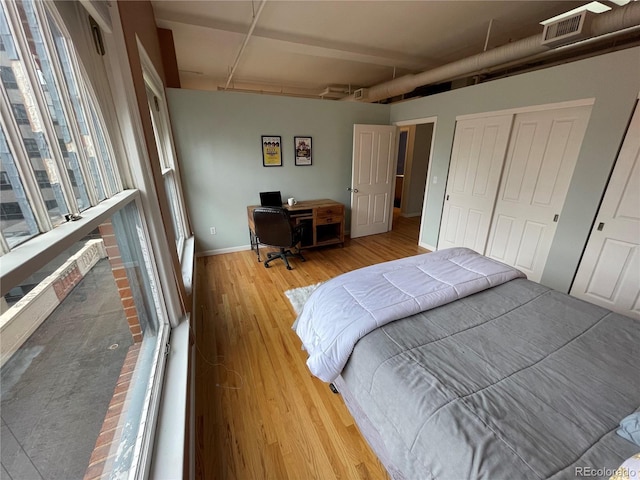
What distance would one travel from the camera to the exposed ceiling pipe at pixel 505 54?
209 cm

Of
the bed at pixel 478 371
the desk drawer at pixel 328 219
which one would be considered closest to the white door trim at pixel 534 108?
the bed at pixel 478 371

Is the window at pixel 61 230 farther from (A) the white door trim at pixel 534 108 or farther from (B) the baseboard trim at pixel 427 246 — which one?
(B) the baseboard trim at pixel 427 246

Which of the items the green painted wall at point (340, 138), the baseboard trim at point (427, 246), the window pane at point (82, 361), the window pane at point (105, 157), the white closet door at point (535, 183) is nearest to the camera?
the window pane at point (82, 361)

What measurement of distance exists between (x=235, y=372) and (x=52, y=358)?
4.52 feet

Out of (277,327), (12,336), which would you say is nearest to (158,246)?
(12,336)

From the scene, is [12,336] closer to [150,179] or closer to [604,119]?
[150,179]

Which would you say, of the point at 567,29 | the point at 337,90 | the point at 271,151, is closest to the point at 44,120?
the point at 271,151

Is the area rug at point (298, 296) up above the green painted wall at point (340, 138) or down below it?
below

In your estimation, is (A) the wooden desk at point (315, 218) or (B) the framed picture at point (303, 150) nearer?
(A) the wooden desk at point (315, 218)

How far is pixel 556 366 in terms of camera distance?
3.62ft

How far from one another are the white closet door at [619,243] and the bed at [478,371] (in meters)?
1.43

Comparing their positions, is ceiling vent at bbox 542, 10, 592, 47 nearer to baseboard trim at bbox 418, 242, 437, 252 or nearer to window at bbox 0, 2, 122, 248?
baseboard trim at bbox 418, 242, 437, 252

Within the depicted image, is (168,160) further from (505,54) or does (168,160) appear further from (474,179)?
(505,54)

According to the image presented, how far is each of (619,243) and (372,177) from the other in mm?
3054
